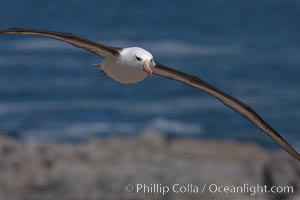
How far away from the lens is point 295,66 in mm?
44531

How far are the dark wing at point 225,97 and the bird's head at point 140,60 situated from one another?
0.38 meters

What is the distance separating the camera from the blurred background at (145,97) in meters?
19.5

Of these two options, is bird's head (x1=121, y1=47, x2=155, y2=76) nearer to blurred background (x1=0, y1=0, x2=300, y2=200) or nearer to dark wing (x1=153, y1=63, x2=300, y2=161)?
Answer: dark wing (x1=153, y1=63, x2=300, y2=161)

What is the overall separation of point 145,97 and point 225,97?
24953 mm

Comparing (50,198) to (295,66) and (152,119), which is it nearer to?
(152,119)

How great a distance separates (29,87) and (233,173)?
772 inches

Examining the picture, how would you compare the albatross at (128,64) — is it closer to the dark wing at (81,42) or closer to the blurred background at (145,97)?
the dark wing at (81,42)

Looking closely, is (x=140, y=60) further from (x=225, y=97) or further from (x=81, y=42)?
(x=225, y=97)

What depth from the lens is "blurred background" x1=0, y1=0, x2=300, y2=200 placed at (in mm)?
19469

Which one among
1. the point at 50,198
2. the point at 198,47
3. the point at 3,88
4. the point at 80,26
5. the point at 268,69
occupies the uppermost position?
the point at 80,26

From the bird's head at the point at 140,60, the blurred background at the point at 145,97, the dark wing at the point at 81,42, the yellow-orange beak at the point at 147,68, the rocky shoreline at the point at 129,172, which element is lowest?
the yellow-orange beak at the point at 147,68

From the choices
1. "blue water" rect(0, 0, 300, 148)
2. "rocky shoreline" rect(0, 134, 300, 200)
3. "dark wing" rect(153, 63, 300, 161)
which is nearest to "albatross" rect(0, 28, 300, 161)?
"dark wing" rect(153, 63, 300, 161)

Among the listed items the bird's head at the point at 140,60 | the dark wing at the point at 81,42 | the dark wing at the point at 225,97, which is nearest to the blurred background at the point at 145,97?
the dark wing at the point at 225,97

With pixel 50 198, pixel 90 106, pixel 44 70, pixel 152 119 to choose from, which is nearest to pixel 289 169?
pixel 50 198
